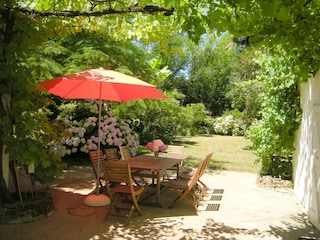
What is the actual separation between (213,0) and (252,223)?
3.89m

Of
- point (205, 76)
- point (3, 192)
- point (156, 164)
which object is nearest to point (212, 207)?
point (156, 164)

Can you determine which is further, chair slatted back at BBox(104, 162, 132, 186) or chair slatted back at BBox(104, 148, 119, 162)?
chair slatted back at BBox(104, 148, 119, 162)

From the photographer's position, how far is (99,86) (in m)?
6.80

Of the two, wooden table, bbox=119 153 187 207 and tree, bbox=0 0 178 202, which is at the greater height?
tree, bbox=0 0 178 202

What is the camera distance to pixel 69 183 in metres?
8.30

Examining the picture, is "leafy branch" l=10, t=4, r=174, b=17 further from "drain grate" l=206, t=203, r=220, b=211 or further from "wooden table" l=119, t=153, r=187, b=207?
"drain grate" l=206, t=203, r=220, b=211

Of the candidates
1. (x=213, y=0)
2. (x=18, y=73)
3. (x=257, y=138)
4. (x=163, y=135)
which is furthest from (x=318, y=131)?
(x=163, y=135)

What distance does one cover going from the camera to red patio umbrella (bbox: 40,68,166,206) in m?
5.96

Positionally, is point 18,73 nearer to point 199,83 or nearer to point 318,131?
point 318,131

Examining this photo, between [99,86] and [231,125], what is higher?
[99,86]

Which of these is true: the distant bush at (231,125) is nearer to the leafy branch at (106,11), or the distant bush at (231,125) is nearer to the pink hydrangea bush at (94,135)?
the pink hydrangea bush at (94,135)

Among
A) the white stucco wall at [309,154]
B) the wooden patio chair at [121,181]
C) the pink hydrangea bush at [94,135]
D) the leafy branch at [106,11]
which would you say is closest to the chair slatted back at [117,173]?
the wooden patio chair at [121,181]

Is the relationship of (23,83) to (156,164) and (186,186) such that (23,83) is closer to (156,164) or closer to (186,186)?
(156,164)

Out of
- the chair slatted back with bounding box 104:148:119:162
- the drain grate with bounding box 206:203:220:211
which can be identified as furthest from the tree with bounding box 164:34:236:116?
the drain grate with bounding box 206:203:220:211
